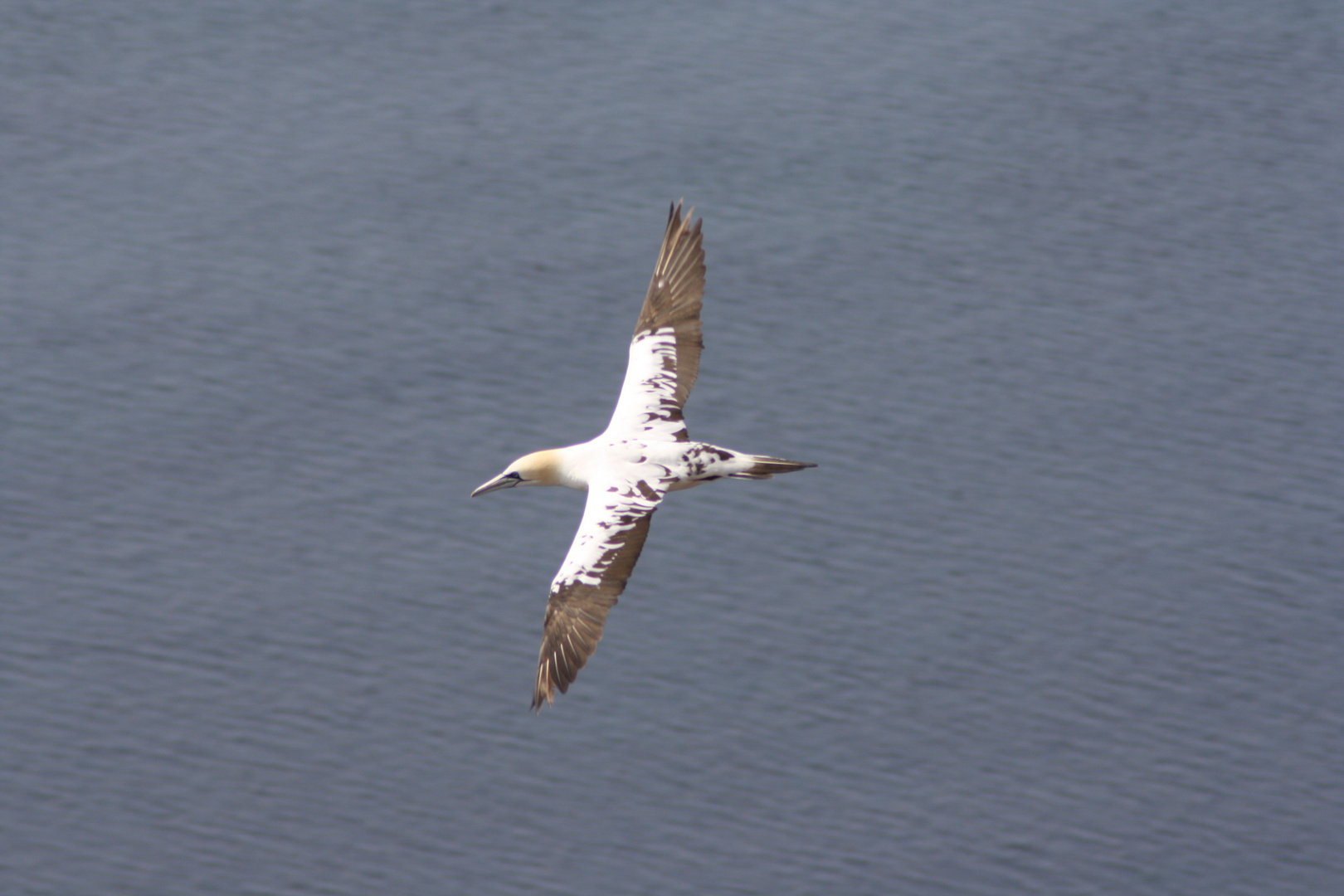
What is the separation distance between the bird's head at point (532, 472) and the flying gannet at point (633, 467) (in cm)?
1

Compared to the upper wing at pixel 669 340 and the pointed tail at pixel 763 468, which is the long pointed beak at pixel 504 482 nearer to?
the upper wing at pixel 669 340

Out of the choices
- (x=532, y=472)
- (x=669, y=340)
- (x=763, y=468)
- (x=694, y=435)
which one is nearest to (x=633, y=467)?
(x=532, y=472)

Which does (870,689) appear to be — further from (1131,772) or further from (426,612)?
(426,612)

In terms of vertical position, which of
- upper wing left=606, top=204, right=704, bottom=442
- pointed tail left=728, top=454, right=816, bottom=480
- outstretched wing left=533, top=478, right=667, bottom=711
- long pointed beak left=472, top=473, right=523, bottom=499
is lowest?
outstretched wing left=533, top=478, right=667, bottom=711

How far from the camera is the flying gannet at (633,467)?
949 inches

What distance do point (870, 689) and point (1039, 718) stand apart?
11.7 ft

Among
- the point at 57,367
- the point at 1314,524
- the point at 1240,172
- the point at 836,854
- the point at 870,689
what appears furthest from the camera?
the point at 1240,172

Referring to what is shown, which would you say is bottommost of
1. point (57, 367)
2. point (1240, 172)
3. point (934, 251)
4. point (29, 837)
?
point (29, 837)

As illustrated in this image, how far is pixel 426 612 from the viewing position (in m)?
39.4

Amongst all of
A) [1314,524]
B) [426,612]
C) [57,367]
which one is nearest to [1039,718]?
[1314,524]

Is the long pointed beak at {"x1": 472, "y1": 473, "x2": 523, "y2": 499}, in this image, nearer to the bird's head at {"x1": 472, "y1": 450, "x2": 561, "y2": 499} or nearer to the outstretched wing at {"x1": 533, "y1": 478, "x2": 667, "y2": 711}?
the bird's head at {"x1": 472, "y1": 450, "x2": 561, "y2": 499}

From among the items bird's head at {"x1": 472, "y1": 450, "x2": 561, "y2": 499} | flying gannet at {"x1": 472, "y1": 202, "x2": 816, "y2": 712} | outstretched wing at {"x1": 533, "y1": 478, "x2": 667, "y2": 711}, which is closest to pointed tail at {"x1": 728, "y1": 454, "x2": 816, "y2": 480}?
flying gannet at {"x1": 472, "y1": 202, "x2": 816, "y2": 712}

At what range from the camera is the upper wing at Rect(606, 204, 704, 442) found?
27.1m

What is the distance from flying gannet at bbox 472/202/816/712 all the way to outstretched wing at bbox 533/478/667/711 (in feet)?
0.04
